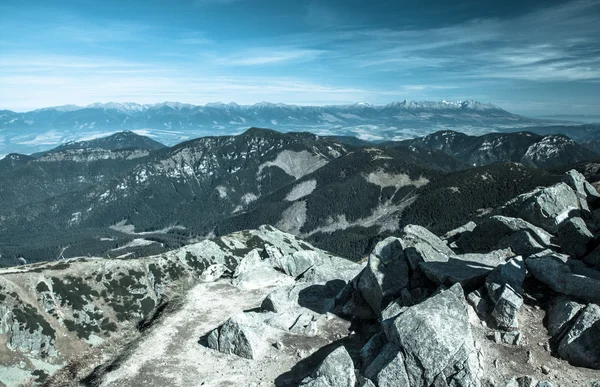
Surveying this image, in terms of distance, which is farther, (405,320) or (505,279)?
(505,279)

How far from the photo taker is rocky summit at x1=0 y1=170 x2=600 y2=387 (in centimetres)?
3050

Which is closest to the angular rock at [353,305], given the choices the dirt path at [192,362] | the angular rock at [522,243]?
the dirt path at [192,362]

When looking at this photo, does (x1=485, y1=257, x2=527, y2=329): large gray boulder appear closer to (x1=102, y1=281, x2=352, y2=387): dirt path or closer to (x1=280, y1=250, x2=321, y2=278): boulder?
(x1=102, y1=281, x2=352, y2=387): dirt path

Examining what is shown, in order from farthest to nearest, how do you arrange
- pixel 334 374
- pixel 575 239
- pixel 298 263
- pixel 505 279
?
pixel 298 263
pixel 575 239
pixel 505 279
pixel 334 374

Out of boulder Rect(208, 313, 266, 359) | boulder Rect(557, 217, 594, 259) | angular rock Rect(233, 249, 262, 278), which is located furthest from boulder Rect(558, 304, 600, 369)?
angular rock Rect(233, 249, 262, 278)

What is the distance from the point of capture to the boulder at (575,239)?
45625 millimetres

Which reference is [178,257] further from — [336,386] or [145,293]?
[336,386]

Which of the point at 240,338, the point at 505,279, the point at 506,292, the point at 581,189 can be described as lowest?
the point at 240,338

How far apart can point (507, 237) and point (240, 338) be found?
41.1 meters

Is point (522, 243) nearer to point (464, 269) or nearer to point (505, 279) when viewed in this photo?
point (464, 269)

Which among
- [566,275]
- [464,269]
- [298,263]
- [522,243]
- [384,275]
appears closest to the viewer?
[566,275]

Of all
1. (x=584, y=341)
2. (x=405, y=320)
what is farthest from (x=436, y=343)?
(x=584, y=341)

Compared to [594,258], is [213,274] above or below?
below

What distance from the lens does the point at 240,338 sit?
44.6 metres
